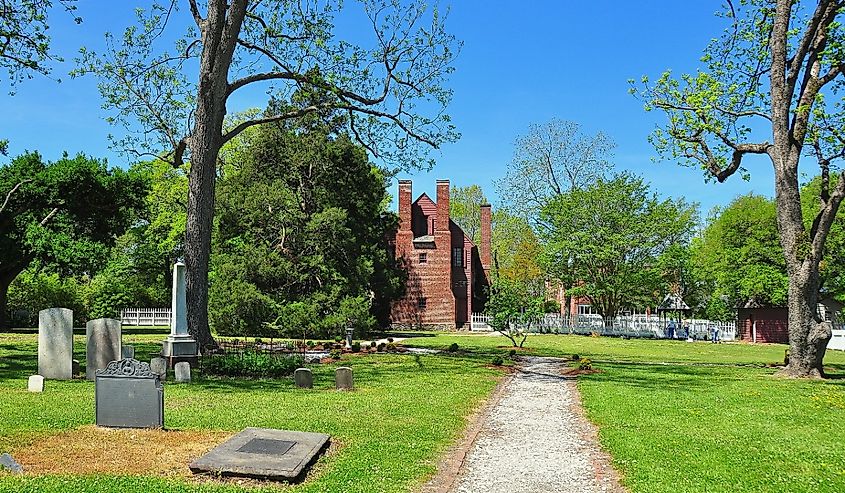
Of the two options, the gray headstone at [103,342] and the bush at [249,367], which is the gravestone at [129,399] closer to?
the gray headstone at [103,342]

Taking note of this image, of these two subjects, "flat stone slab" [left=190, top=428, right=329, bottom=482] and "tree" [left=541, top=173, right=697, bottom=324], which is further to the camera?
"tree" [left=541, top=173, right=697, bottom=324]

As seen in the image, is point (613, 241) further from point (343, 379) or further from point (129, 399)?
point (129, 399)

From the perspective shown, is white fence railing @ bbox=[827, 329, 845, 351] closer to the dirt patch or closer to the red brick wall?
the red brick wall

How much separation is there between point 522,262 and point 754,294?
2066cm

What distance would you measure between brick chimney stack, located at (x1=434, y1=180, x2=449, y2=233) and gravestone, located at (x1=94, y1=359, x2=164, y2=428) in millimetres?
39546

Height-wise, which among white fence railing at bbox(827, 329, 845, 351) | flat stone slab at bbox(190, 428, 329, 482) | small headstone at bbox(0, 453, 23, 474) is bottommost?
white fence railing at bbox(827, 329, 845, 351)

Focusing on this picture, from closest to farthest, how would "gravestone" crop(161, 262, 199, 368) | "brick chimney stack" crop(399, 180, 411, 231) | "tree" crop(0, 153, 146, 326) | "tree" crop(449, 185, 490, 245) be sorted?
"gravestone" crop(161, 262, 199, 368)
"tree" crop(0, 153, 146, 326)
"brick chimney stack" crop(399, 180, 411, 231)
"tree" crop(449, 185, 490, 245)

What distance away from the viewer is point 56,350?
48.4ft

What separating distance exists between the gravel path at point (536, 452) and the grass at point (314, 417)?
0.52 meters

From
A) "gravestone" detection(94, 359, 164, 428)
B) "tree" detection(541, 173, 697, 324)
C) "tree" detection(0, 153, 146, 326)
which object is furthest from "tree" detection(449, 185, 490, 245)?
"gravestone" detection(94, 359, 164, 428)

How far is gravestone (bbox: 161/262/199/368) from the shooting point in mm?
17391

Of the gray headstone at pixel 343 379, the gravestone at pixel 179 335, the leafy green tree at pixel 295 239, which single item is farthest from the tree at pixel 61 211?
the gray headstone at pixel 343 379

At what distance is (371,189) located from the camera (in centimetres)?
3834

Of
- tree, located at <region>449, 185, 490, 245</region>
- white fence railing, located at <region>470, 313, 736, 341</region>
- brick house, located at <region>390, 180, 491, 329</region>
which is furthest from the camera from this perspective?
tree, located at <region>449, 185, 490, 245</region>
